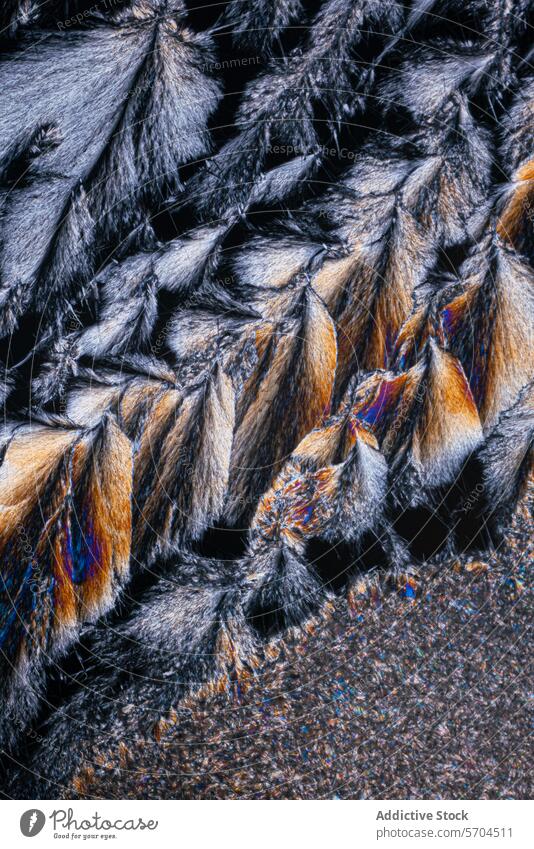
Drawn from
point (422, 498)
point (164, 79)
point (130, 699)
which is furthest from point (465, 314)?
point (130, 699)

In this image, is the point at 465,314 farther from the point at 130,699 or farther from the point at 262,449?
the point at 130,699

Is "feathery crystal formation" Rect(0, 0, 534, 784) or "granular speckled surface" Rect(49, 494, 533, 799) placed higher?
"feathery crystal formation" Rect(0, 0, 534, 784)

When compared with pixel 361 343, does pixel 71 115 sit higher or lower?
higher

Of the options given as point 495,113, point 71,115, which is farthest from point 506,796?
point 71,115

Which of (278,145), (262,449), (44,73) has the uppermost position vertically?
(44,73)

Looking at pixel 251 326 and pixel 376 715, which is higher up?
pixel 251 326

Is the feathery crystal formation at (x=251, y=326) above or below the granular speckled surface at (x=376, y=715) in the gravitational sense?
above
